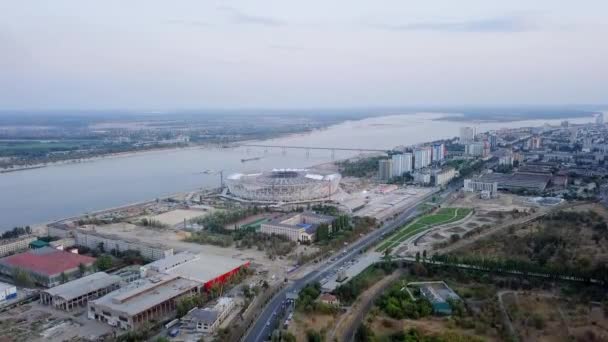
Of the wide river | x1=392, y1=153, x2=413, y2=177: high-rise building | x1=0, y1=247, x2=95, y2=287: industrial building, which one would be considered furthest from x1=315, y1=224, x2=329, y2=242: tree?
x1=392, y1=153, x2=413, y2=177: high-rise building

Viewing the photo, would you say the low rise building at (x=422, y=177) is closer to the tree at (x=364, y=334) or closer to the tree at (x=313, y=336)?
the tree at (x=364, y=334)

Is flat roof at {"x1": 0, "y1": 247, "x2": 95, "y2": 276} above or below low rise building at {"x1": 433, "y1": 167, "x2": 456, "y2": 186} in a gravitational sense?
below

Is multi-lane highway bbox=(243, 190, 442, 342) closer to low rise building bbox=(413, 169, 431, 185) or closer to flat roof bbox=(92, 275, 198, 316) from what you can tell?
flat roof bbox=(92, 275, 198, 316)

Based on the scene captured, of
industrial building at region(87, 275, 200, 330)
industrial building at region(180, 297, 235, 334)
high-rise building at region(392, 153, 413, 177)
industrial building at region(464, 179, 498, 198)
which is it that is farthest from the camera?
high-rise building at region(392, 153, 413, 177)

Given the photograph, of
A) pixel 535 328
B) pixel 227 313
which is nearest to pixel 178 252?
pixel 227 313

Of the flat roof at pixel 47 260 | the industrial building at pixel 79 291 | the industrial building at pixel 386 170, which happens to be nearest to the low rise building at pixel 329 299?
the industrial building at pixel 79 291

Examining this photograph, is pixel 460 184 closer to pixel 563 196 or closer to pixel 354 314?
pixel 563 196
